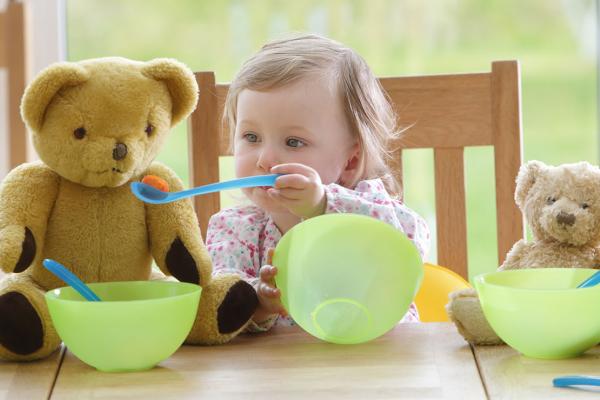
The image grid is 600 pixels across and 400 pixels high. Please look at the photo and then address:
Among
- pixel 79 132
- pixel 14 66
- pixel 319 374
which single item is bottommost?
pixel 319 374

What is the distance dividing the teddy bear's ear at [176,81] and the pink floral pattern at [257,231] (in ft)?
0.77

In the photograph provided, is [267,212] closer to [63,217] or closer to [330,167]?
[330,167]

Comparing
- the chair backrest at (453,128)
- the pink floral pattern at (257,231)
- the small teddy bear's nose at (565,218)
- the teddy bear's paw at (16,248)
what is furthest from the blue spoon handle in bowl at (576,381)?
the chair backrest at (453,128)

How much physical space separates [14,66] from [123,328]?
47.8 inches

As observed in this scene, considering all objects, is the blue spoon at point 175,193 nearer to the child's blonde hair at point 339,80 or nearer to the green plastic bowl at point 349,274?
the green plastic bowl at point 349,274

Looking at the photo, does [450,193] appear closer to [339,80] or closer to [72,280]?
[339,80]

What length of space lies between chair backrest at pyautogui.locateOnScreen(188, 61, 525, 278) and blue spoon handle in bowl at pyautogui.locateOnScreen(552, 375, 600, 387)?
0.58m

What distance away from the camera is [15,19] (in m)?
1.75

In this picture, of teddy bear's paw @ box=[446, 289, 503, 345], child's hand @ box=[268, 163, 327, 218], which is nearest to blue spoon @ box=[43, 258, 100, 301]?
child's hand @ box=[268, 163, 327, 218]

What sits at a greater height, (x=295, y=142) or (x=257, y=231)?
(x=295, y=142)

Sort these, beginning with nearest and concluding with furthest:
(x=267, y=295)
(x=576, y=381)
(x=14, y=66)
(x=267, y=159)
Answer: (x=576, y=381) → (x=267, y=295) → (x=267, y=159) → (x=14, y=66)

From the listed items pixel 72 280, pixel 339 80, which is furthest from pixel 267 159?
pixel 72 280

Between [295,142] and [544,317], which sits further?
[295,142]

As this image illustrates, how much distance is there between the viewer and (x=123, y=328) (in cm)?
71
